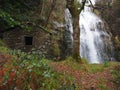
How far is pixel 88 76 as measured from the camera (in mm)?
13711

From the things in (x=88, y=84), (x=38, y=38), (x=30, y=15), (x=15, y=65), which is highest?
(x=30, y=15)

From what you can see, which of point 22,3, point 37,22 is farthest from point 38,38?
point 22,3

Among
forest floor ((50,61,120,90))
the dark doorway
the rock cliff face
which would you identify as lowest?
forest floor ((50,61,120,90))

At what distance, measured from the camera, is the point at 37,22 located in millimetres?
Answer: 25297

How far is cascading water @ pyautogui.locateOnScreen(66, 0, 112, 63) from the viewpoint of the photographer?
29420mm

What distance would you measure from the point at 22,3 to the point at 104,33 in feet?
40.1

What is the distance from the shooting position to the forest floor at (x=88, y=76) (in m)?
11.8

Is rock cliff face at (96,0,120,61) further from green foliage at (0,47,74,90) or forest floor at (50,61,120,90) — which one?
green foliage at (0,47,74,90)

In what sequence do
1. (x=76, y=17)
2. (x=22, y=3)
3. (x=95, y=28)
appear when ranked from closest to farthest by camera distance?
1. (x=76, y=17)
2. (x=22, y=3)
3. (x=95, y=28)

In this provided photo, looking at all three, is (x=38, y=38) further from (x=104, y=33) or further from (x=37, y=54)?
(x=37, y=54)

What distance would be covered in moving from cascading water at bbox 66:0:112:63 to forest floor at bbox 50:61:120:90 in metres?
13.0

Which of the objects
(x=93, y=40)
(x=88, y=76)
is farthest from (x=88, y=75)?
(x=93, y=40)

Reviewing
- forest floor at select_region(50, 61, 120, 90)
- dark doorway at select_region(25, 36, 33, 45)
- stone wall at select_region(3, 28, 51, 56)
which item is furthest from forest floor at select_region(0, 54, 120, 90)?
dark doorway at select_region(25, 36, 33, 45)

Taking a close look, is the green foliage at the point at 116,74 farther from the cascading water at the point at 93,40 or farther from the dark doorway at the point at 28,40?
the cascading water at the point at 93,40
